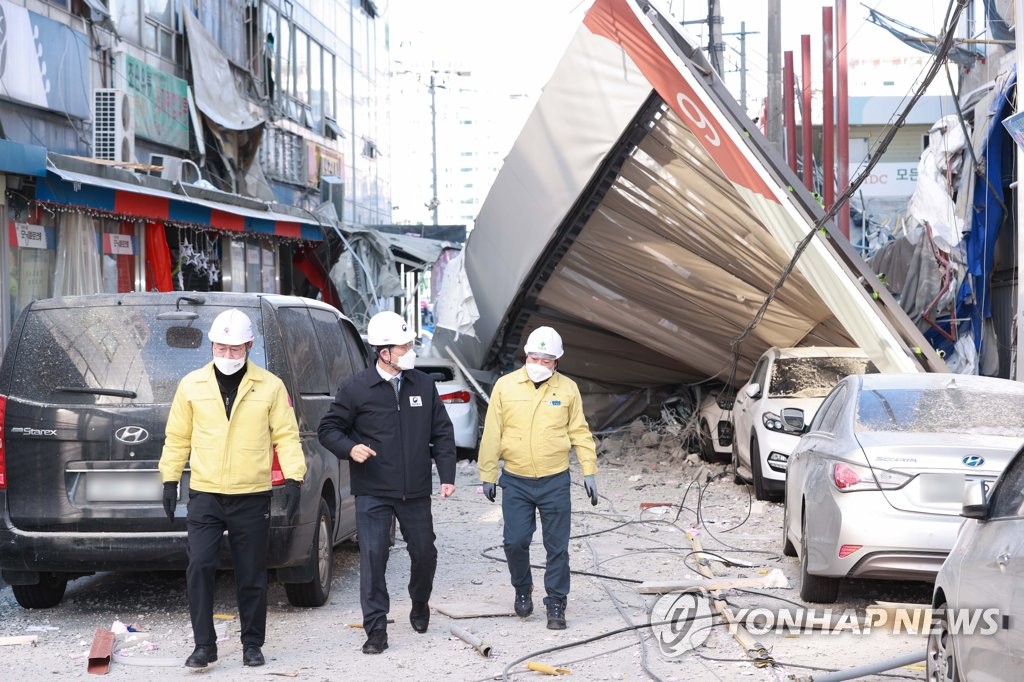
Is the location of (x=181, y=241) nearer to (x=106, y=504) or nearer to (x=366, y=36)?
(x=106, y=504)

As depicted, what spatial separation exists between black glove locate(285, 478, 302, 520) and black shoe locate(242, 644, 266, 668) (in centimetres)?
89

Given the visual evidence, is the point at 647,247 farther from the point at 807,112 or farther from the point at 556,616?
the point at 807,112

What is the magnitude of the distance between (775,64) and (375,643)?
18317mm

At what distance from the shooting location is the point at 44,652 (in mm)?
6523

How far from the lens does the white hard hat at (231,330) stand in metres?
6.23

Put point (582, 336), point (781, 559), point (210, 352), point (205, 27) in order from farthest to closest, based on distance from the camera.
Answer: point (205, 27) < point (582, 336) < point (781, 559) < point (210, 352)

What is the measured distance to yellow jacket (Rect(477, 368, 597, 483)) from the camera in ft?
24.0

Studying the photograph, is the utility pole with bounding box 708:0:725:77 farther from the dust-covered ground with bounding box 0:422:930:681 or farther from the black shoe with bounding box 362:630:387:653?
the black shoe with bounding box 362:630:387:653

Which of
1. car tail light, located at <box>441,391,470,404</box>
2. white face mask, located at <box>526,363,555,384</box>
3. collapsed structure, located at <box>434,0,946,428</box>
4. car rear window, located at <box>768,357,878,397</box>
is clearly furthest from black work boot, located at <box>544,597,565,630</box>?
car tail light, located at <box>441,391,470,404</box>

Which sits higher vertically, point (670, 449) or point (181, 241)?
point (181, 241)

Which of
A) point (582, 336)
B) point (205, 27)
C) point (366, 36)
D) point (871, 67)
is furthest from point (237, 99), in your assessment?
point (871, 67)

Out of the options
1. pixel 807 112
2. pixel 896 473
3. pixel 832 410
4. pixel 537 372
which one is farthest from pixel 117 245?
pixel 807 112

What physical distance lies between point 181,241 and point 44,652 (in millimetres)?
11799

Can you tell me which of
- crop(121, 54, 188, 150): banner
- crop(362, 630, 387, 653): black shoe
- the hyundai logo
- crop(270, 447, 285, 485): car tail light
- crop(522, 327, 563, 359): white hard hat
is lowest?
crop(362, 630, 387, 653): black shoe
